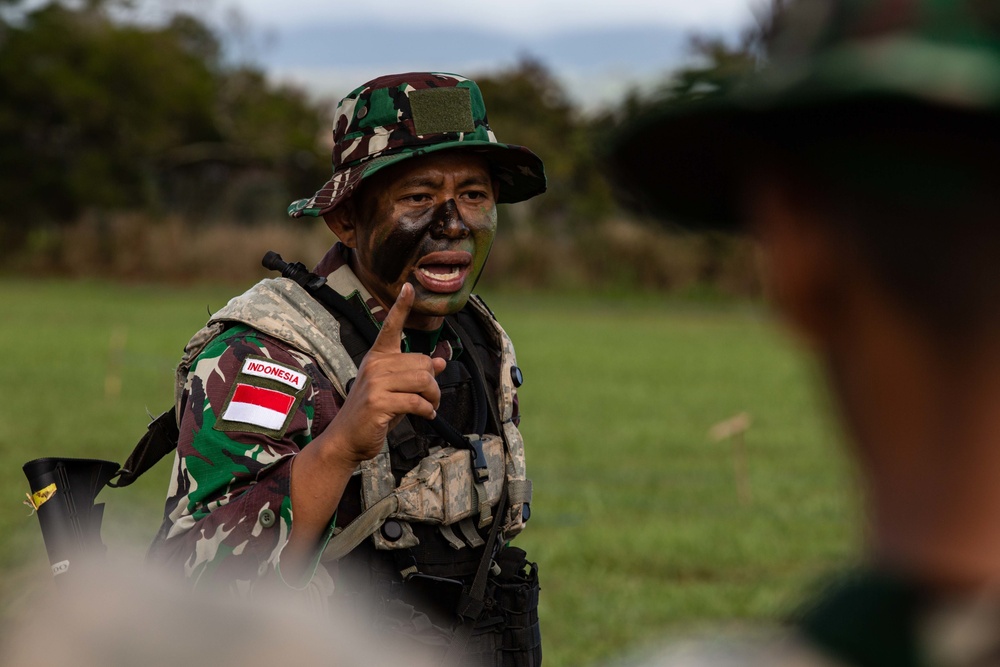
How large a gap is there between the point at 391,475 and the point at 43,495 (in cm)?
80

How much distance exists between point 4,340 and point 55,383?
5315mm

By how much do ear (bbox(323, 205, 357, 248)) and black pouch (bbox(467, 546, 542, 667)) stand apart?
0.93 meters

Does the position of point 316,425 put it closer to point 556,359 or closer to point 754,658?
point 754,658

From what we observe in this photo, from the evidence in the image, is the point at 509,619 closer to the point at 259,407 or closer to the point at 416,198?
the point at 259,407

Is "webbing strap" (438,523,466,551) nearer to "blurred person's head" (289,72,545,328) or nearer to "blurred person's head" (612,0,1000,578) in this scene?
"blurred person's head" (289,72,545,328)

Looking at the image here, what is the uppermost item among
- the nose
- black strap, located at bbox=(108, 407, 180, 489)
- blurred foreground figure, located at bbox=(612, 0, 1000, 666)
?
blurred foreground figure, located at bbox=(612, 0, 1000, 666)

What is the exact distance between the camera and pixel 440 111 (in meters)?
3.59

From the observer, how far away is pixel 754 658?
874 millimetres

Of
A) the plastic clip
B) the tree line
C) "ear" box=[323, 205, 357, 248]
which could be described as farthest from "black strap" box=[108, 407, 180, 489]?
the tree line

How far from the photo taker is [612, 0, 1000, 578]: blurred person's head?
87cm

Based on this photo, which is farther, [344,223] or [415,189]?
[344,223]

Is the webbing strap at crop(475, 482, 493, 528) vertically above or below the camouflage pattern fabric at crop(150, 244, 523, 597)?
below

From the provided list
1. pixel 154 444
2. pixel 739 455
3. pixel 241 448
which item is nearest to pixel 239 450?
pixel 241 448

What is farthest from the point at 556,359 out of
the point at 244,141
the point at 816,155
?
the point at 244,141
